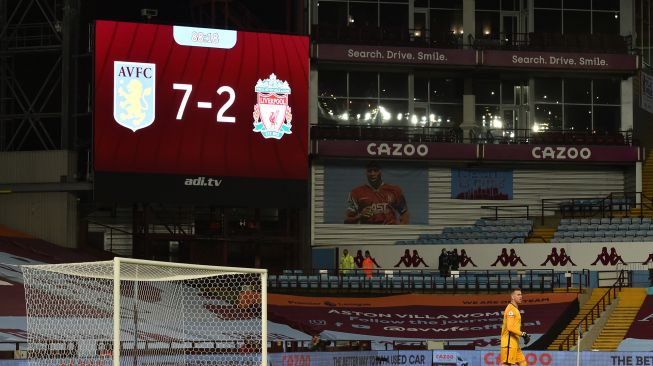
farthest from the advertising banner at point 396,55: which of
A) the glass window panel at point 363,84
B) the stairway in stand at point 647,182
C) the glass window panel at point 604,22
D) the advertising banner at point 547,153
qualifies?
the stairway in stand at point 647,182

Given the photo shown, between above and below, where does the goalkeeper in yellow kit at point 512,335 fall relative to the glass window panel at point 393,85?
below

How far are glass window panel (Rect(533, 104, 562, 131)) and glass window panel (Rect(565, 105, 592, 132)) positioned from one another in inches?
12.0

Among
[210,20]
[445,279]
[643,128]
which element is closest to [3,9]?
[210,20]

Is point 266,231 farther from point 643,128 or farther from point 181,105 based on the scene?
point 643,128

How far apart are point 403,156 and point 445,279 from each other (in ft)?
20.6

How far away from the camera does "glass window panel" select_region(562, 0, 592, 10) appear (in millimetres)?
48344

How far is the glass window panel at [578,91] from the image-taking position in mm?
47531

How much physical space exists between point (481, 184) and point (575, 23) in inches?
298

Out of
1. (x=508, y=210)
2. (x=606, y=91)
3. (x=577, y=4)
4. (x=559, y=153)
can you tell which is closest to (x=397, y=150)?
(x=508, y=210)

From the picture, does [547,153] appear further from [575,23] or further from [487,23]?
[575,23]

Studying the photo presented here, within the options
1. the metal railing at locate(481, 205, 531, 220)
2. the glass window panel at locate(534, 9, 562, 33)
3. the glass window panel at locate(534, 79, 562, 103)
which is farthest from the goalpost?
the glass window panel at locate(534, 9, 562, 33)

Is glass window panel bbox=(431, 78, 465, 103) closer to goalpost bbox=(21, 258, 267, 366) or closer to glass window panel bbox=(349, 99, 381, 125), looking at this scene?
glass window panel bbox=(349, 99, 381, 125)

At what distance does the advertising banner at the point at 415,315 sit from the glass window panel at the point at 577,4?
48.2ft

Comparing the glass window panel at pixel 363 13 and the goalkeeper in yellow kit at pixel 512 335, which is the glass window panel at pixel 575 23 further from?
the goalkeeper in yellow kit at pixel 512 335
